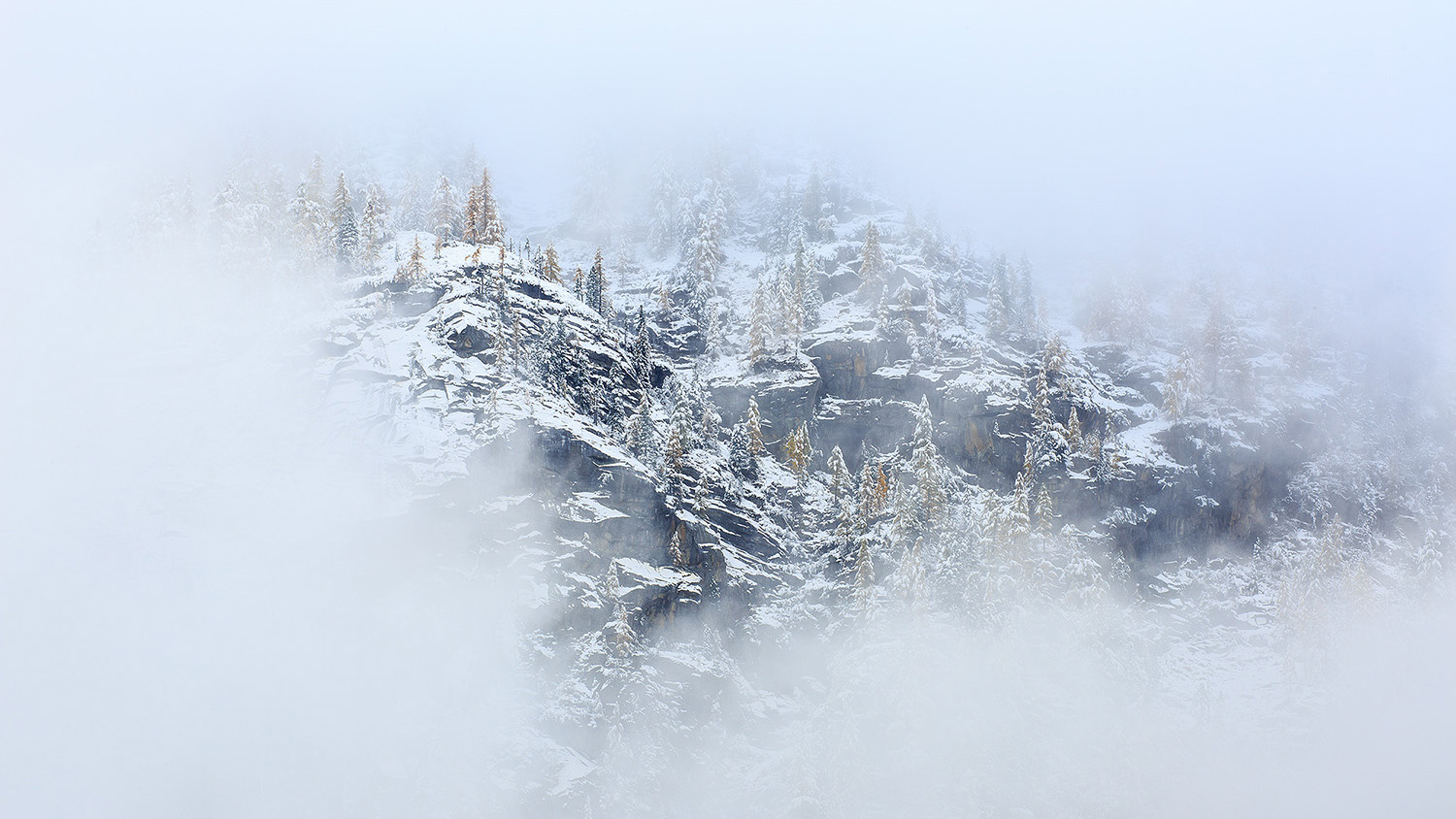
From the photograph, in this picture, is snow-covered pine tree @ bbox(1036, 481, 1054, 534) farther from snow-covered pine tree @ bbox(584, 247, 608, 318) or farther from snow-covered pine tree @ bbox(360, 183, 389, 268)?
snow-covered pine tree @ bbox(360, 183, 389, 268)

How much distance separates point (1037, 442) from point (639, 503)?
152ft

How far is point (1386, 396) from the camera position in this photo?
405 feet

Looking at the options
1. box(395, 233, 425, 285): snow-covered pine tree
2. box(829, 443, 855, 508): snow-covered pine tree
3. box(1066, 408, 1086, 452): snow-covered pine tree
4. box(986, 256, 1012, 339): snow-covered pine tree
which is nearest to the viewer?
box(395, 233, 425, 285): snow-covered pine tree

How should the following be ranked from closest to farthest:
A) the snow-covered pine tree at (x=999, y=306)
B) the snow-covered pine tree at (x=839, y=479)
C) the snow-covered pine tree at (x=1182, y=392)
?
the snow-covered pine tree at (x=839, y=479) → the snow-covered pine tree at (x=1182, y=392) → the snow-covered pine tree at (x=999, y=306)

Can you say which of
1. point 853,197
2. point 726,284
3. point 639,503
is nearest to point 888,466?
point 639,503

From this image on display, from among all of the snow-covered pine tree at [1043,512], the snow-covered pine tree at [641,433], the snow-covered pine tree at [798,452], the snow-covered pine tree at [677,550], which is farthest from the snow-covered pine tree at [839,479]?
the snow-covered pine tree at [641,433]

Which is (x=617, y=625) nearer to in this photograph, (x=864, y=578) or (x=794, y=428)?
(x=864, y=578)

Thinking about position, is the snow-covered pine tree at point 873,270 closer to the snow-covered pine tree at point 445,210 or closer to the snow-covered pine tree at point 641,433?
the snow-covered pine tree at point 641,433

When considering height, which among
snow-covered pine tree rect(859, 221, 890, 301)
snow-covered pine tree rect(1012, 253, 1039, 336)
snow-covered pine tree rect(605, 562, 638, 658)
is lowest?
snow-covered pine tree rect(605, 562, 638, 658)

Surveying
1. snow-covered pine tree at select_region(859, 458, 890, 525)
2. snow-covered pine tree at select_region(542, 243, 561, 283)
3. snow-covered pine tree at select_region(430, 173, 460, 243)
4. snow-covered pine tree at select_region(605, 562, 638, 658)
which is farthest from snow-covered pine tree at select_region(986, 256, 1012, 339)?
snow-covered pine tree at select_region(430, 173, 460, 243)

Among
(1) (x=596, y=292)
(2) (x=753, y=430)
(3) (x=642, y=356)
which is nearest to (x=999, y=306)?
(2) (x=753, y=430)

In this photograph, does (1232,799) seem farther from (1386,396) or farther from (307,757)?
(307,757)

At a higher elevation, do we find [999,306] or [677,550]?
[999,306]

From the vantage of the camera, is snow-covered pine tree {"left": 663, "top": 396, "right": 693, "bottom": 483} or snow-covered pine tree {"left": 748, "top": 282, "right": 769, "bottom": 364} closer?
snow-covered pine tree {"left": 663, "top": 396, "right": 693, "bottom": 483}
